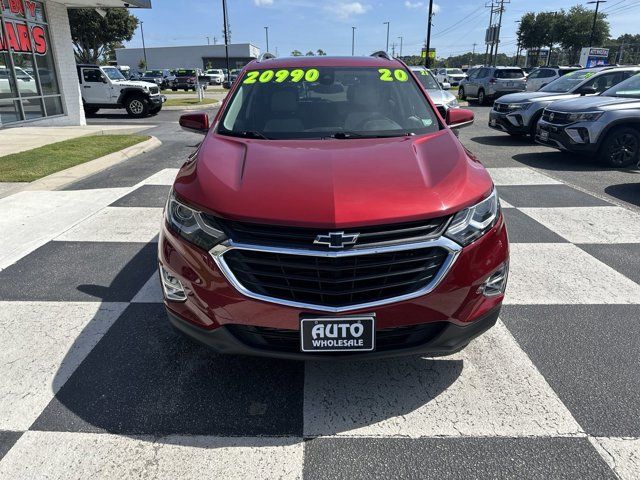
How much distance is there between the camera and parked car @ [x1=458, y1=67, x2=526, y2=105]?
21906mm

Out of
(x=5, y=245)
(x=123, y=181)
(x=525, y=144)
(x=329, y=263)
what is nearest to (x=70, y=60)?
(x=123, y=181)

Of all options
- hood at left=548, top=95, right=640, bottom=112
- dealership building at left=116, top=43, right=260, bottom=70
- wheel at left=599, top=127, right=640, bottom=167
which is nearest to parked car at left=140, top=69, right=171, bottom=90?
hood at left=548, top=95, right=640, bottom=112

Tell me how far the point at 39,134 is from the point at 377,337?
12.6m

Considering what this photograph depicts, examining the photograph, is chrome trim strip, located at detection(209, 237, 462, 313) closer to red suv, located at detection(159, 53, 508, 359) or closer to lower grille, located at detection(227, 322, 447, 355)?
red suv, located at detection(159, 53, 508, 359)

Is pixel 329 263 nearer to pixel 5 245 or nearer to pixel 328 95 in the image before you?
pixel 328 95

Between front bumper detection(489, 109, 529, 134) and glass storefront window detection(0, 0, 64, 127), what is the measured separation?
12735 mm

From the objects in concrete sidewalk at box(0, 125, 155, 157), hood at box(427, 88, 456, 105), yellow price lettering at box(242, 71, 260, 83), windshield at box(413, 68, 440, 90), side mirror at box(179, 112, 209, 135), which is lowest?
concrete sidewalk at box(0, 125, 155, 157)

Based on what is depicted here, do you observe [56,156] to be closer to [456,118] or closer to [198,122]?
[198,122]

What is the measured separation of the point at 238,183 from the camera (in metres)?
2.46

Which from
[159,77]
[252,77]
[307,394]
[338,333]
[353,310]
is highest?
[252,77]

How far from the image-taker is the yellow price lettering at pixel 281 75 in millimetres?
3838

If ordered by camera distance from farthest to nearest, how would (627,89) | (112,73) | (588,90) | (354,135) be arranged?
(112,73), (588,90), (627,89), (354,135)

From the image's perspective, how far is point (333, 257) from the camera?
7.02ft

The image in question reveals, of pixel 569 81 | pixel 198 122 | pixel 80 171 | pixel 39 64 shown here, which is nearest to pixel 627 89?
pixel 569 81
